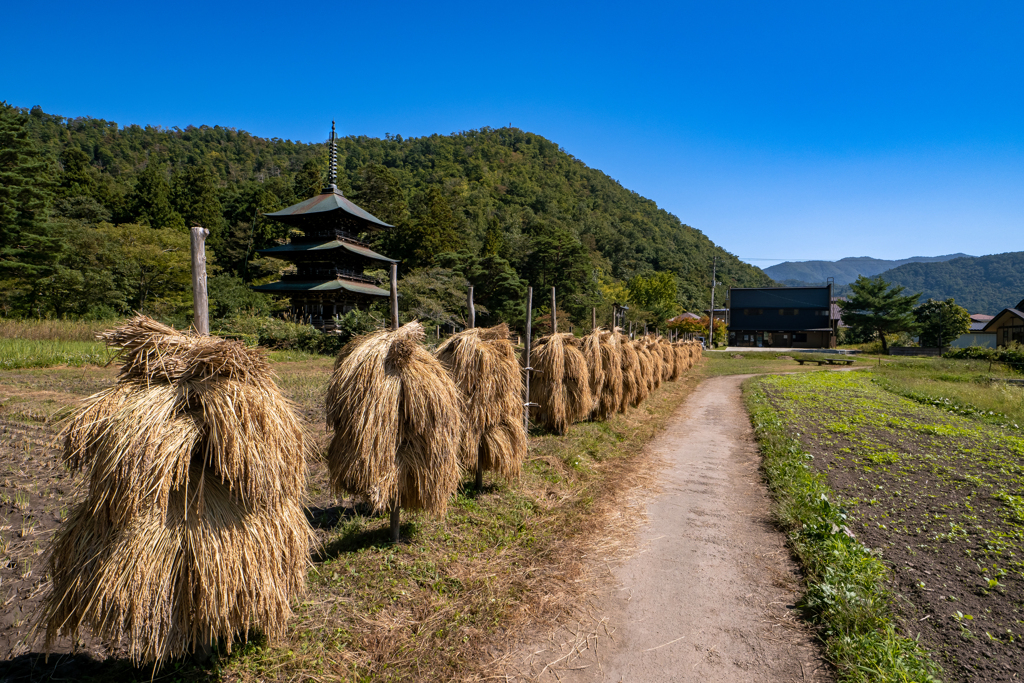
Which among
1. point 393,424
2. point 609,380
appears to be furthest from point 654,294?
point 393,424

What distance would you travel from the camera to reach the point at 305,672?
3.20 meters

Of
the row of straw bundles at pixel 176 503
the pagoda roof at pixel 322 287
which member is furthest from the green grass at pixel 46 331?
the row of straw bundles at pixel 176 503

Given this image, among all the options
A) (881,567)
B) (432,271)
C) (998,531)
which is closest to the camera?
(881,567)

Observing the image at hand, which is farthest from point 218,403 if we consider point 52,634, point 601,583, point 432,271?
point 432,271

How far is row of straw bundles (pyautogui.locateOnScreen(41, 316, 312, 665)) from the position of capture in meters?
2.48

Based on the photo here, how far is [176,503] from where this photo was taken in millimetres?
2688

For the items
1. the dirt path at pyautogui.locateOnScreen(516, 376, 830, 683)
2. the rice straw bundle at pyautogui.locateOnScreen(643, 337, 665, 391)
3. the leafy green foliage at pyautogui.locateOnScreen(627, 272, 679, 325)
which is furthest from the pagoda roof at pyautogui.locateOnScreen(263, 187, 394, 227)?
the leafy green foliage at pyautogui.locateOnScreen(627, 272, 679, 325)

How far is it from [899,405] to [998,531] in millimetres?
11503

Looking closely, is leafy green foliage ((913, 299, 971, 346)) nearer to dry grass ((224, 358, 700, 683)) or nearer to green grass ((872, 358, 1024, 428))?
green grass ((872, 358, 1024, 428))

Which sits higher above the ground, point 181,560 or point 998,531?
point 181,560

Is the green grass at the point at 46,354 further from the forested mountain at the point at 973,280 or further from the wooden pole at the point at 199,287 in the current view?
the forested mountain at the point at 973,280

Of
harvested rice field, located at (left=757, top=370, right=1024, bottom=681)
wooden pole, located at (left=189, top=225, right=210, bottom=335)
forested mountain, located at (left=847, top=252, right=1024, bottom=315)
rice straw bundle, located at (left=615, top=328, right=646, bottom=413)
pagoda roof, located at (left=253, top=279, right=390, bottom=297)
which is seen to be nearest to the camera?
wooden pole, located at (left=189, top=225, right=210, bottom=335)

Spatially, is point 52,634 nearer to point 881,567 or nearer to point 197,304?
point 197,304

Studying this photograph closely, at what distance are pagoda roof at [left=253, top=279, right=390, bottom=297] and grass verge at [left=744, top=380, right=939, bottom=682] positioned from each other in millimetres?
27017
